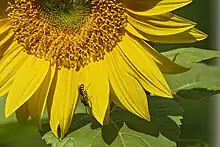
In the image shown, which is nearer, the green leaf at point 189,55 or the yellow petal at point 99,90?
the yellow petal at point 99,90

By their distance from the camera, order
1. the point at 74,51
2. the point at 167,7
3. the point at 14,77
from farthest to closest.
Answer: the point at 74,51 < the point at 14,77 < the point at 167,7

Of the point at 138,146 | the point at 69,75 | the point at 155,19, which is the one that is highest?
the point at 155,19

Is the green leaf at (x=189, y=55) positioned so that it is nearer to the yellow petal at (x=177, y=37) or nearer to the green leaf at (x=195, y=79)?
the green leaf at (x=195, y=79)

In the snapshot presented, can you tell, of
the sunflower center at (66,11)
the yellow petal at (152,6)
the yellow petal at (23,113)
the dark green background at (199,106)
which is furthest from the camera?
the dark green background at (199,106)

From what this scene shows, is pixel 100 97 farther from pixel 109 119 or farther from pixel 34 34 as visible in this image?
pixel 34 34

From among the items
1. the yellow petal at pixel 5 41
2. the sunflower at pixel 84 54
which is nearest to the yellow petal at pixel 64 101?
the sunflower at pixel 84 54

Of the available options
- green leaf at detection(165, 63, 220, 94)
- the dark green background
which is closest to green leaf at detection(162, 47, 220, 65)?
green leaf at detection(165, 63, 220, 94)

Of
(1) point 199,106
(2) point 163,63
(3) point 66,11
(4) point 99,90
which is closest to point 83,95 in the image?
(4) point 99,90

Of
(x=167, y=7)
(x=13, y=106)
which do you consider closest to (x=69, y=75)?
(x=13, y=106)
